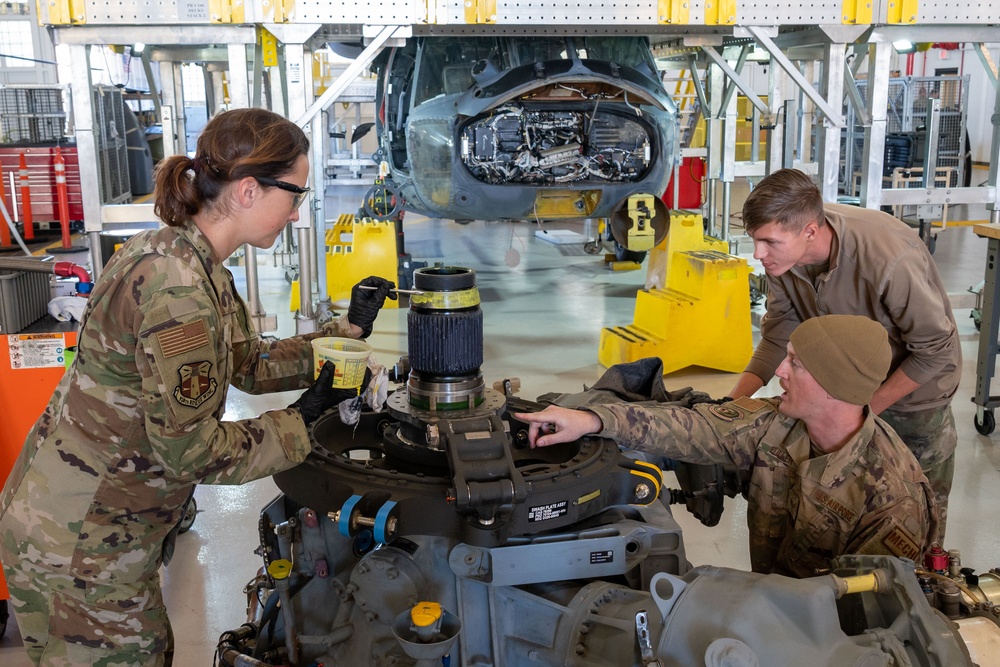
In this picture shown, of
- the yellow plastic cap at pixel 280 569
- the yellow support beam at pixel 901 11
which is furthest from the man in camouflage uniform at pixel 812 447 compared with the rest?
the yellow support beam at pixel 901 11

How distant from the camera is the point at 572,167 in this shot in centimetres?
669

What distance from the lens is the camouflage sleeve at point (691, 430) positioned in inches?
95.3

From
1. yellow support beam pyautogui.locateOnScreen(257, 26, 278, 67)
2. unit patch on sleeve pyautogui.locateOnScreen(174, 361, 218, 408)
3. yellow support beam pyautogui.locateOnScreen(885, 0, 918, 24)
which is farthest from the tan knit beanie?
yellow support beam pyautogui.locateOnScreen(885, 0, 918, 24)

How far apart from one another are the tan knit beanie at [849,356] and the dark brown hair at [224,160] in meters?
1.29

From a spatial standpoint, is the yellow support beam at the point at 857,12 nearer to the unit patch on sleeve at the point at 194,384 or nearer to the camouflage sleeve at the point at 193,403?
the camouflage sleeve at the point at 193,403

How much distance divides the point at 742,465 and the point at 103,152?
9111 mm

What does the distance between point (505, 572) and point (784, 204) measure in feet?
4.58

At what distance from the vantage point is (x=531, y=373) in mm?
6383

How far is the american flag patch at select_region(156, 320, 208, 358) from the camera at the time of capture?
74.9 inches

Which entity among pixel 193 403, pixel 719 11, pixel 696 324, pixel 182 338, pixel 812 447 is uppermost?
pixel 719 11

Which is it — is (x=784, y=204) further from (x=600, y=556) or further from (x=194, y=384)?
(x=194, y=384)

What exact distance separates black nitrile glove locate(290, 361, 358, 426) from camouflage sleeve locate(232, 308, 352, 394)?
452 millimetres

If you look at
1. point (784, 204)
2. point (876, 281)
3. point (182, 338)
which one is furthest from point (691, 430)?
point (182, 338)

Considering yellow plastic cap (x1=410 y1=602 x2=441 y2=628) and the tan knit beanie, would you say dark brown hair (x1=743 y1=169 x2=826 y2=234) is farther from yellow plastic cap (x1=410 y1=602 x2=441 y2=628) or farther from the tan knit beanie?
yellow plastic cap (x1=410 y1=602 x2=441 y2=628)
